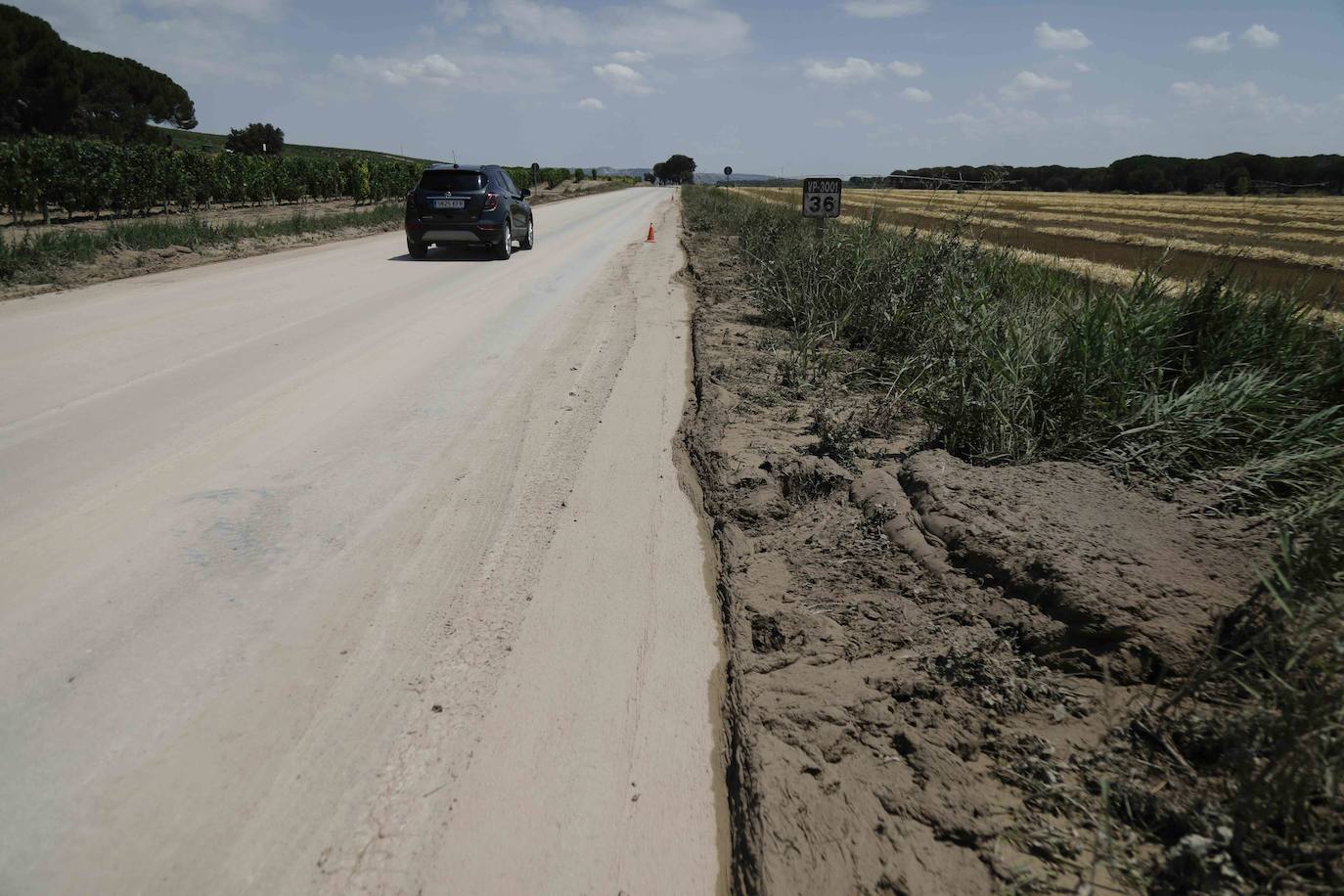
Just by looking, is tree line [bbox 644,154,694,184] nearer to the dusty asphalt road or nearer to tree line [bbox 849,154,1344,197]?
tree line [bbox 849,154,1344,197]

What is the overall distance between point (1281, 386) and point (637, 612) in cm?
341

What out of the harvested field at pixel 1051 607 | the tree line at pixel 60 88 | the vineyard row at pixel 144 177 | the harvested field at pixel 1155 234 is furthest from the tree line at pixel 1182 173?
the tree line at pixel 60 88

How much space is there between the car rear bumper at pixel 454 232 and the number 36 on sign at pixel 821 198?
23.4 ft

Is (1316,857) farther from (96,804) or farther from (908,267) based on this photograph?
(908,267)

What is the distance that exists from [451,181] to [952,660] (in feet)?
47.0

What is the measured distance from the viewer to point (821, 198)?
9.88m

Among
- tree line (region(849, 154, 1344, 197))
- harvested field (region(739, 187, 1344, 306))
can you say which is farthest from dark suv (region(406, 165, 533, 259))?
tree line (region(849, 154, 1344, 197))

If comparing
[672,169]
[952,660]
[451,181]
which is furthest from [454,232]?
[672,169]

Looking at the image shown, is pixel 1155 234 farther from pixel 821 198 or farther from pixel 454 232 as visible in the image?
pixel 454 232

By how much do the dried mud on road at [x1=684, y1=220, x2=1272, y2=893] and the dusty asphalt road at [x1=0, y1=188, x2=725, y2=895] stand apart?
25 cm

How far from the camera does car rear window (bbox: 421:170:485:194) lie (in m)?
14.6

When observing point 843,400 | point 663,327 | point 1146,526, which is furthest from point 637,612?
point 663,327

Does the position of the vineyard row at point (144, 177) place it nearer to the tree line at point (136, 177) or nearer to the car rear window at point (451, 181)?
the tree line at point (136, 177)

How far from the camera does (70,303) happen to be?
30.5 ft
